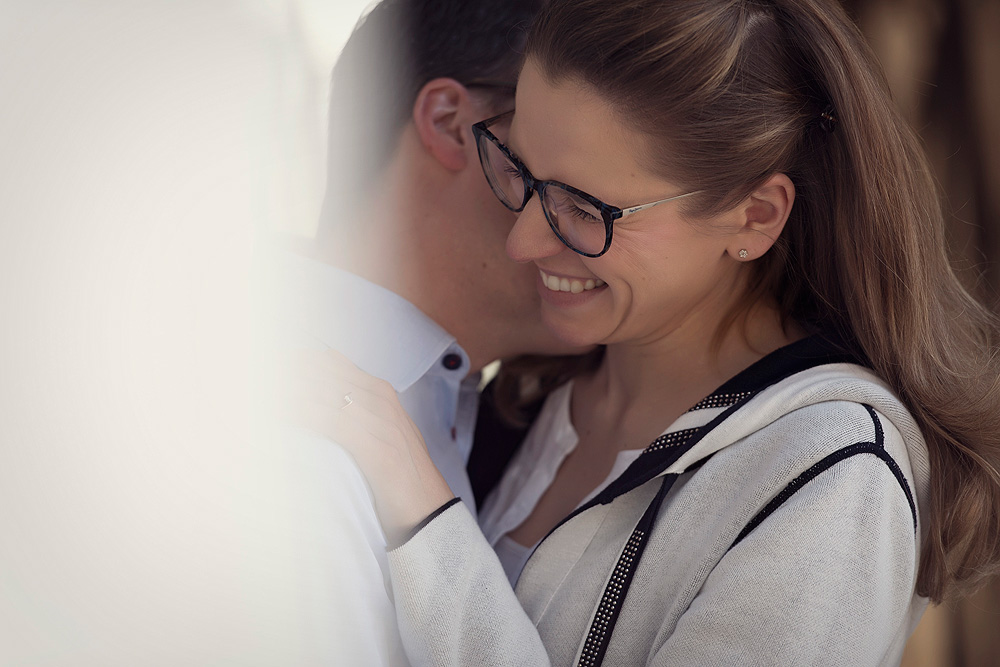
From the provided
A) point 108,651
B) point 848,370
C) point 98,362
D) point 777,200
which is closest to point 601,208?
point 777,200

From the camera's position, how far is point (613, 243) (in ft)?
3.93

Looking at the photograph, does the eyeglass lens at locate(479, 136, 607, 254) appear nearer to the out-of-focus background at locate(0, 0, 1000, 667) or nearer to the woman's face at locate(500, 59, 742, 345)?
the woman's face at locate(500, 59, 742, 345)

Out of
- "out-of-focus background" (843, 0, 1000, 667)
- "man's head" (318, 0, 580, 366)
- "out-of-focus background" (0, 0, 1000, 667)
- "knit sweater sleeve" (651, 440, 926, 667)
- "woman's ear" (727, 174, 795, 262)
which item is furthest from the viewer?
"out-of-focus background" (843, 0, 1000, 667)

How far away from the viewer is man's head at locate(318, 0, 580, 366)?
1.53m

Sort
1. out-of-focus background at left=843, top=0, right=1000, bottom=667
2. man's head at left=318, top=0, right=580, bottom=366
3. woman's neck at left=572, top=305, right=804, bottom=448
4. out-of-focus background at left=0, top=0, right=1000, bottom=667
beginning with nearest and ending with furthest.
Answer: out-of-focus background at left=0, top=0, right=1000, bottom=667 → woman's neck at left=572, top=305, right=804, bottom=448 → man's head at left=318, top=0, right=580, bottom=366 → out-of-focus background at left=843, top=0, right=1000, bottom=667

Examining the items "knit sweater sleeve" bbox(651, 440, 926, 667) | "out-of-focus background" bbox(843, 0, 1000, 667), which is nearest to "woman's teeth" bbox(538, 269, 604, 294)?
"knit sweater sleeve" bbox(651, 440, 926, 667)

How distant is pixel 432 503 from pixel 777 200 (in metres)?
0.66

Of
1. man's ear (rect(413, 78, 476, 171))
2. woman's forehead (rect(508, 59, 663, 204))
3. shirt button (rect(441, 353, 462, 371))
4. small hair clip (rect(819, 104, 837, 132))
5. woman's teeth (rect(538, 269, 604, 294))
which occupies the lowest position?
shirt button (rect(441, 353, 462, 371))

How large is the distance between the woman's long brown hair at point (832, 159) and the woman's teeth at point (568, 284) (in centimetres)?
22

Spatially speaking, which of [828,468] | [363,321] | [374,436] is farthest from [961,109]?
[374,436]

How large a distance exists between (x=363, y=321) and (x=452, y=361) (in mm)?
254

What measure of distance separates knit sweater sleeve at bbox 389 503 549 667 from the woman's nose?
0.43m

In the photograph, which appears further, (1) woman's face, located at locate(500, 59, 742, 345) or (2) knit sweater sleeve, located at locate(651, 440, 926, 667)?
(1) woman's face, located at locate(500, 59, 742, 345)

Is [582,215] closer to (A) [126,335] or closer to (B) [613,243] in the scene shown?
(B) [613,243]
